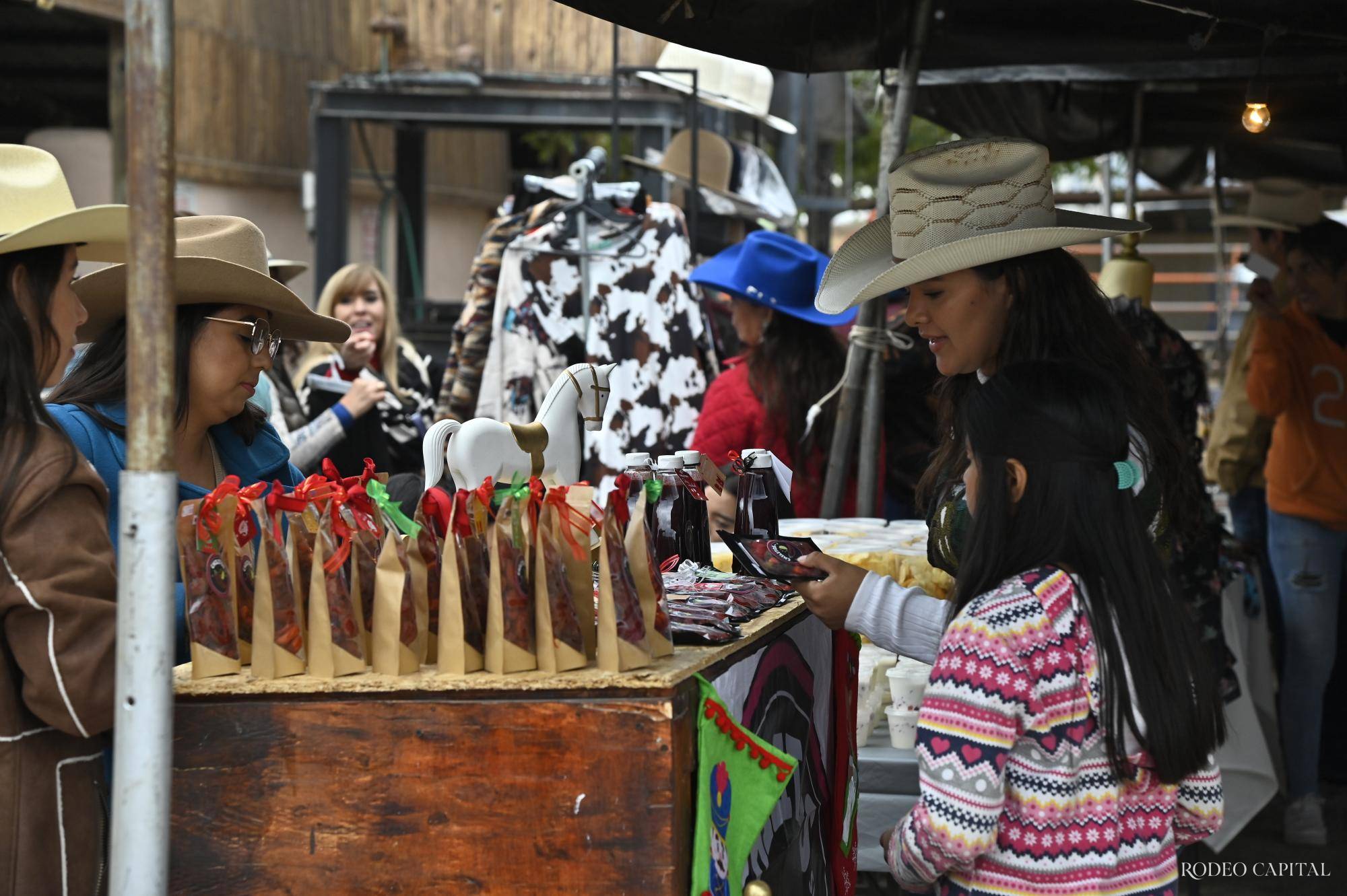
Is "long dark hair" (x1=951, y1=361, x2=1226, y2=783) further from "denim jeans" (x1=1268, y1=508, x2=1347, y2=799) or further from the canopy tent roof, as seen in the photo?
"denim jeans" (x1=1268, y1=508, x2=1347, y2=799)

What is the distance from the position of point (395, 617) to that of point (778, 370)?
280 centimetres

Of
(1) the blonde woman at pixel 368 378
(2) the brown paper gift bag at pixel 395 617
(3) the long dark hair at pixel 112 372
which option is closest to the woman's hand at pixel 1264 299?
(1) the blonde woman at pixel 368 378

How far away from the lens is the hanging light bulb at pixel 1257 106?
398 centimetres

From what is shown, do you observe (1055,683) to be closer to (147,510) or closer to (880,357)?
(147,510)

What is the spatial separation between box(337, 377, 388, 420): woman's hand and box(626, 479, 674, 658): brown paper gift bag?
128 inches

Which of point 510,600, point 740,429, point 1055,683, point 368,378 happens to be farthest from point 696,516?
point 368,378

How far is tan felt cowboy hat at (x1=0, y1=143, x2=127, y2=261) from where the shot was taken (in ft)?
6.21

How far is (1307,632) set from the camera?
507 centimetres

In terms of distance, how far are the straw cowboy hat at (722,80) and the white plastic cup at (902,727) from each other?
476cm

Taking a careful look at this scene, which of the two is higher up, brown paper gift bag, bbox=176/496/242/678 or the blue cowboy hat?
the blue cowboy hat

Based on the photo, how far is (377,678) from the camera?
1.89 metres

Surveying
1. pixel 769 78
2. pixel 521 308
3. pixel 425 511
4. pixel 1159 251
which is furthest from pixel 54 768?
pixel 1159 251

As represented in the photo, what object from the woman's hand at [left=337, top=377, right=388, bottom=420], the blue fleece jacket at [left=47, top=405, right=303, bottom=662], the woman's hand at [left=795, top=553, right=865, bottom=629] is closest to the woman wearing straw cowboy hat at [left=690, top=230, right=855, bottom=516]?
the woman's hand at [left=337, top=377, right=388, bottom=420]

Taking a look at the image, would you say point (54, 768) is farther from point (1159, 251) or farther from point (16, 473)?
point (1159, 251)
